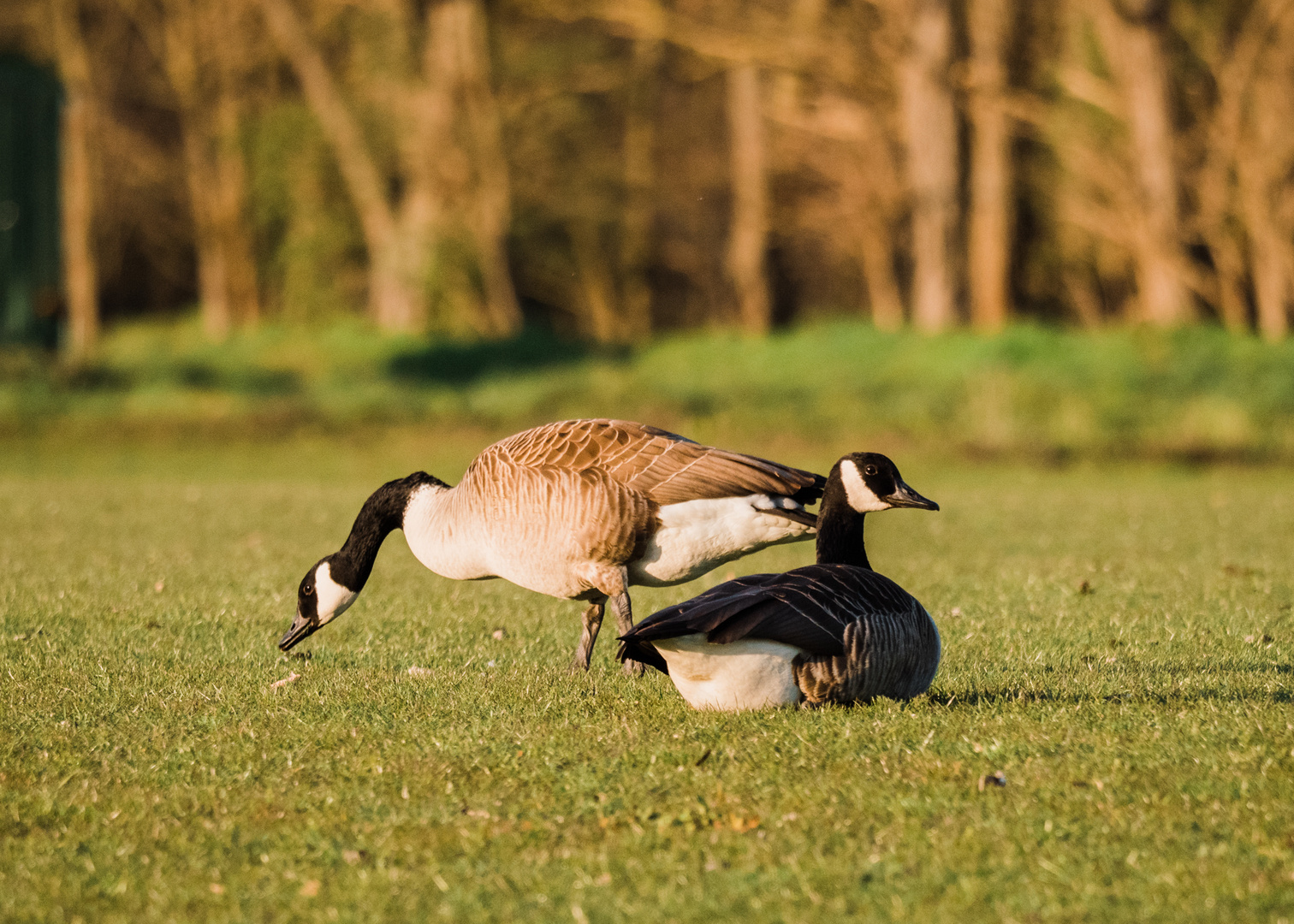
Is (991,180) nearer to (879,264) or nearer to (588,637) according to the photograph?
(879,264)

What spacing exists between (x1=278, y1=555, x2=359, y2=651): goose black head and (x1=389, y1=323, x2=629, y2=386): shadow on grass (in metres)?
23.0

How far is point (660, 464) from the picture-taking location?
754cm

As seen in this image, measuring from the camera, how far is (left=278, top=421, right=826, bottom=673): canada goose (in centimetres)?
743


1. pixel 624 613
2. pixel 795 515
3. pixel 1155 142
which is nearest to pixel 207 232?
pixel 1155 142

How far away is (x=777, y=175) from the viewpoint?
46500mm

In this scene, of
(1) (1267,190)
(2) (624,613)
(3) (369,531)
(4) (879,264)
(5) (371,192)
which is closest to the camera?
(2) (624,613)

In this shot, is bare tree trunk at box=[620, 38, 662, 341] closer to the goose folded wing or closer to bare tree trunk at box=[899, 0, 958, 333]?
bare tree trunk at box=[899, 0, 958, 333]

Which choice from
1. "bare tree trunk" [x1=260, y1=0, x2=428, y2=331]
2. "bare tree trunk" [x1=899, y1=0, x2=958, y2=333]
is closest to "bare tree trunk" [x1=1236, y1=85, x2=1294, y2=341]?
"bare tree trunk" [x1=899, y1=0, x2=958, y2=333]

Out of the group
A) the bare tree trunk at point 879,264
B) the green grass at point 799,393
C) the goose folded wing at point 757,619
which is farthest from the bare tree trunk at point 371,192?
the goose folded wing at point 757,619

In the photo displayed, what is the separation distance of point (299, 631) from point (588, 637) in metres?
1.59

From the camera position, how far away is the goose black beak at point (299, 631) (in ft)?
26.3

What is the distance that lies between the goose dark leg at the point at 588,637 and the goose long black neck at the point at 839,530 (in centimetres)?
151

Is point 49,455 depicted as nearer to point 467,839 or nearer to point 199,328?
point 199,328

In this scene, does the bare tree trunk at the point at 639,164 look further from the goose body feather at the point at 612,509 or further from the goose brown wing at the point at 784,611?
the goose brown wing at the point at 784,611
